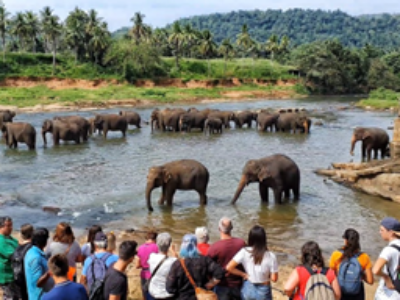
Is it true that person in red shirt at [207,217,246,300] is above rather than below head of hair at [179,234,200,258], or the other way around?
below

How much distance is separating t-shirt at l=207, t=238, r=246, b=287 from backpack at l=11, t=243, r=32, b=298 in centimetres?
217

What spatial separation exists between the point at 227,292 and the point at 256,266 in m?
0.63

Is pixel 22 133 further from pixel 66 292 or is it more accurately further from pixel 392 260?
pixel 392 260

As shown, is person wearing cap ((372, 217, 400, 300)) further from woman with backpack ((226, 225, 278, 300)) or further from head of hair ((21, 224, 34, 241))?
head of hair ((21, 224, 34, 241))

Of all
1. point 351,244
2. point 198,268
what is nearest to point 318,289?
point 351,244

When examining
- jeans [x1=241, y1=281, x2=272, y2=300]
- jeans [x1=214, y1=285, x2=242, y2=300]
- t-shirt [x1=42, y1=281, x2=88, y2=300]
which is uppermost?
t-shirt [x1=42, y1=281, x2=88, y2=300]

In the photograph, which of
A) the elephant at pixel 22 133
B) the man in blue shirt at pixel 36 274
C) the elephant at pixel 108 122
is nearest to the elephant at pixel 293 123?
the elephant at pixel 108 122

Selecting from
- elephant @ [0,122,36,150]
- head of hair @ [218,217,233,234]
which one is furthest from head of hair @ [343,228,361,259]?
elephant @ [0,122,36,150]

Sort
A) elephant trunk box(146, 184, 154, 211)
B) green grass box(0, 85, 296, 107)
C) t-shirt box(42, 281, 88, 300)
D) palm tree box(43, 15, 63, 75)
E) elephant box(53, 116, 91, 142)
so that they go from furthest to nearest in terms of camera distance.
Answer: palm tree box(43, 15, 63, 75) < green grass box(0, 85, 296, 107) < elephant box(53, 116, 91, 142) < elephant trunk box(146, 184, 154, 211) < t-shirt box(42, 281, 88, 300)

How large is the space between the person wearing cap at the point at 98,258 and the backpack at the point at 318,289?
7.12 feet

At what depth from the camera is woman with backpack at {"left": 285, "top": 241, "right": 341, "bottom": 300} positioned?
5070 mm

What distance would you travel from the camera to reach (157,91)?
64062 millimetres

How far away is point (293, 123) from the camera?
1299 inches

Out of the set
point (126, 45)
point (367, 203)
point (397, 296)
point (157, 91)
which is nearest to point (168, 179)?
point (367, 203)
